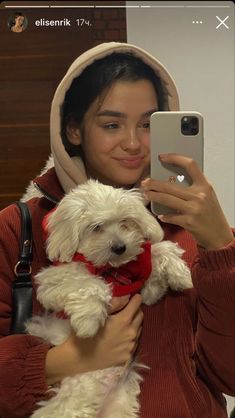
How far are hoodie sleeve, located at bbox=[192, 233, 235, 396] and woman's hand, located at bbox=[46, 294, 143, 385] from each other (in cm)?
16

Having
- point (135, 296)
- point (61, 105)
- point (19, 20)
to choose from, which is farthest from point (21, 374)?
point (19, 20)

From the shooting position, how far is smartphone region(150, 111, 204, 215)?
1.00m

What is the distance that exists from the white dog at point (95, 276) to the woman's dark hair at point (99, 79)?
288mm

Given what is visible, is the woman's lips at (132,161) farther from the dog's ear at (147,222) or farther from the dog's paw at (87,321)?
the dog's paw at (87,321)

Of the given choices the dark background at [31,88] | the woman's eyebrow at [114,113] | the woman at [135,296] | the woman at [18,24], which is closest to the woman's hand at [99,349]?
the woman at [135,296]

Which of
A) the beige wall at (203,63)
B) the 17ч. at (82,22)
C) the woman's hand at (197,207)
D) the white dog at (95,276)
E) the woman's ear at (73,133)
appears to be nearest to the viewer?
the woman's hand at (197,207)

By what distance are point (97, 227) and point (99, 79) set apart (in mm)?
442

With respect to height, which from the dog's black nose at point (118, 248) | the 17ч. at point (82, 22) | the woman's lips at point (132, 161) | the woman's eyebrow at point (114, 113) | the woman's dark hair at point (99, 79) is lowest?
the dog's black nose at point (118, 248)

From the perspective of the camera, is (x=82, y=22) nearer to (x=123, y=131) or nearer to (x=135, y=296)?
(x=123, y=131)

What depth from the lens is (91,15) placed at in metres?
1.69

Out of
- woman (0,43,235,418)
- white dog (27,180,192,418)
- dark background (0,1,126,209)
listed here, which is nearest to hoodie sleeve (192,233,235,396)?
woman (0,43,235,418)

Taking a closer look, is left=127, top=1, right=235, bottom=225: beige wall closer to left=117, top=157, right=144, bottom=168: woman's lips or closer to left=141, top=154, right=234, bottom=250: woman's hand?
left=117, top=157, right=144, bottom=168: woman's lips

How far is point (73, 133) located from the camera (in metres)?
1.35

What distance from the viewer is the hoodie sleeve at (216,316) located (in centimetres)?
94
